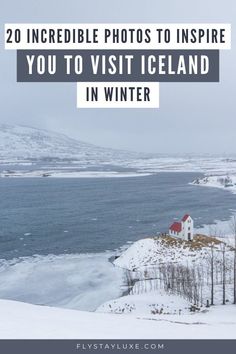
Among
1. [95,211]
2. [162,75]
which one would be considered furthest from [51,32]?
[95,211]

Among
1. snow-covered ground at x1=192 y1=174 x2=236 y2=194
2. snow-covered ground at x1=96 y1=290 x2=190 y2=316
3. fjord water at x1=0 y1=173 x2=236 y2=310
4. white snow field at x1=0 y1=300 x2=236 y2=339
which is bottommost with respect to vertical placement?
snow-covered ground at x1=96 y1=290 x2=190 y2=316

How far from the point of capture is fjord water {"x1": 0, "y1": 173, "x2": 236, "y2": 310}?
3012 centimetres

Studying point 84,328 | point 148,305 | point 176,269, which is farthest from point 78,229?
point 84,328

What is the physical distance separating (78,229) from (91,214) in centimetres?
1084

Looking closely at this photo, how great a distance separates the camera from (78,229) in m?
50.9

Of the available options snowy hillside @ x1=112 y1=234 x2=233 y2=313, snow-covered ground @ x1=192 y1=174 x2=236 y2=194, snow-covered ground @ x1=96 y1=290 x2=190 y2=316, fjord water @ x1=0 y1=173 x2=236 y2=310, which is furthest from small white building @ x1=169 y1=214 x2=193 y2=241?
snow-covered ground @ x1=192 y1=174 x2=236 y2=194

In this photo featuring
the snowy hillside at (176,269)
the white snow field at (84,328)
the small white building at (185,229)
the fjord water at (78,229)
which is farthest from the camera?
the small white building at (185,229)

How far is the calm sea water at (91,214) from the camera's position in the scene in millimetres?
43781

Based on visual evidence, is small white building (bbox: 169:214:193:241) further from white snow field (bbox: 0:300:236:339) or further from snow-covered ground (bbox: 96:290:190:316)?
white snow field (bbox: 0:300:236:339)

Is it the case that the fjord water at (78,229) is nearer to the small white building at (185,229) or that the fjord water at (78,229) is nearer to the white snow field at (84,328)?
the small white building at (185,229)

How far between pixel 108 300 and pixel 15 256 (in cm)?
1389

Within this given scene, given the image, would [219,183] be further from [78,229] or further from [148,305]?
[148,305]

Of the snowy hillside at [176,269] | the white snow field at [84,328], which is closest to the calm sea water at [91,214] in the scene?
the snowy hillside at [176,269]

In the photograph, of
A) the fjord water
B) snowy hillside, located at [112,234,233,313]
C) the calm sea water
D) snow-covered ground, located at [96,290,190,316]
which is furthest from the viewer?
the calm sea water
